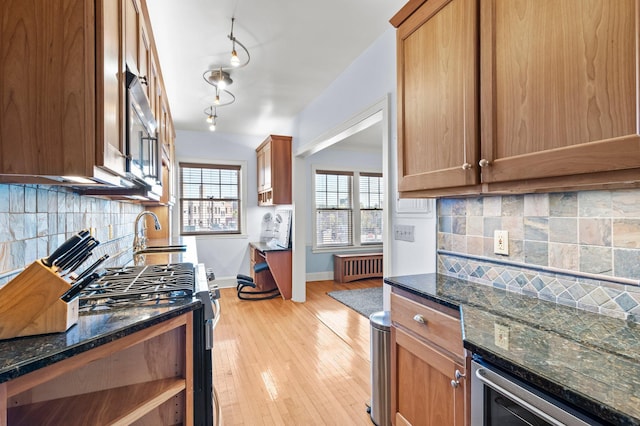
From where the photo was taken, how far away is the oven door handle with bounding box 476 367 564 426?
0.72 metres

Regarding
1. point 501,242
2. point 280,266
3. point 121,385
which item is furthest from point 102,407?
point 280,266

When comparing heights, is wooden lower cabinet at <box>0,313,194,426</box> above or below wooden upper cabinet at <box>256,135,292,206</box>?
below

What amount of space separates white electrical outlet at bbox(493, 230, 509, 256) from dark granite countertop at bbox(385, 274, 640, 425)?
0.21 m

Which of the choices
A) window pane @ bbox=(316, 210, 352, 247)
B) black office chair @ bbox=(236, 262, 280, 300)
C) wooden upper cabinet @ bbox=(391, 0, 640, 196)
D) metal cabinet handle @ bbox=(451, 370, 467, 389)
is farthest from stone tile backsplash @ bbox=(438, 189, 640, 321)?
window pane @ bbox=(316, 210, 352, 247)

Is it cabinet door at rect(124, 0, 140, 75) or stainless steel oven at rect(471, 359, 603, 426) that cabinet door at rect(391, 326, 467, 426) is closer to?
stainless steel oven at rect(471, 359, 603, 426)

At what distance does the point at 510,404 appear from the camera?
84 cm

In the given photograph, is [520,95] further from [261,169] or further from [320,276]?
[320,276]

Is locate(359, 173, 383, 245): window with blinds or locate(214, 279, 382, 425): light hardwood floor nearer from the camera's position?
locate(214, 279, 382, 425): light hardwood floor

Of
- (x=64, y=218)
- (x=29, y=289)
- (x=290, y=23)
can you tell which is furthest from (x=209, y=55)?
(x=29, y=289)

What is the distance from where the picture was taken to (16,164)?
2.84 ft

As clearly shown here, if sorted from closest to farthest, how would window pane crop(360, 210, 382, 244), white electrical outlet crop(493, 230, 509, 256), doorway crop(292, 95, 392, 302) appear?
white electrical outlet crop(493, 230, 509, 256) < doorway crop(292, 95, 392, 302) < window pane crop(360, 210, 382, 244)

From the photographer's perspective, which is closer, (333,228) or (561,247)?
(561,247)

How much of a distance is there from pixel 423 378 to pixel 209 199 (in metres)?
4.69

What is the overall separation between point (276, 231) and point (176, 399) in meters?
4.07
